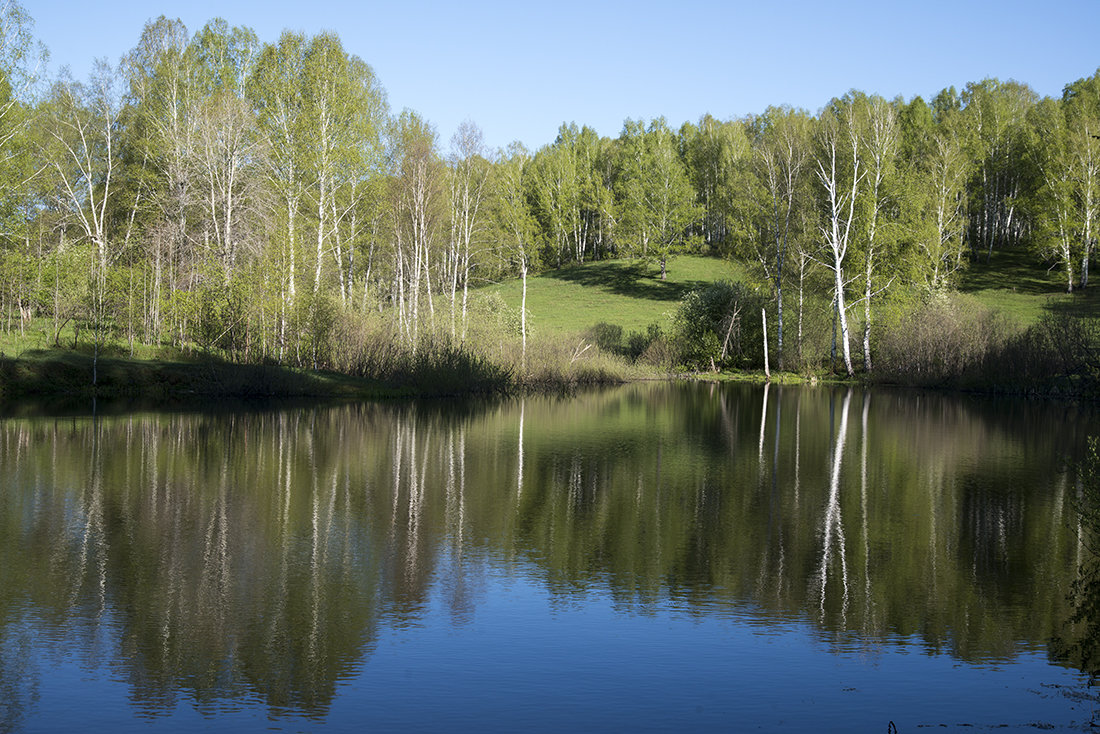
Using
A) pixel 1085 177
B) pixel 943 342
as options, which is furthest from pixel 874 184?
pixel 1085 177

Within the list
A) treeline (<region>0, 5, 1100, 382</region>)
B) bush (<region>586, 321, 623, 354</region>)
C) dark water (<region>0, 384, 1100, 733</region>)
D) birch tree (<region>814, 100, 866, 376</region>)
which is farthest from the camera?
bush (<region>586, 321, 623, 354</region>)

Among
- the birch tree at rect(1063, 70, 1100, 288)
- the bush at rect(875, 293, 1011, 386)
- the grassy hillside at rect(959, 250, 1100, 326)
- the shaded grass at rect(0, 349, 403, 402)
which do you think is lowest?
the shaded grass at rect(0, 349, 403, 402)

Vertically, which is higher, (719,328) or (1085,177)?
(1085,177)

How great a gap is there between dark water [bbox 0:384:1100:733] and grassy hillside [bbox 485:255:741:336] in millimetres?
36937

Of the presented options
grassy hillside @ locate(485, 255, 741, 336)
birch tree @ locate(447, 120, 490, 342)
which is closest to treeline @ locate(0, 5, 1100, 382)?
birch tree @ locate(447, 120, 490, 342)

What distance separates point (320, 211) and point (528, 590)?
1183 inches

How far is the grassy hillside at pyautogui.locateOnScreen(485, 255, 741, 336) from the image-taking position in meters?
59.7

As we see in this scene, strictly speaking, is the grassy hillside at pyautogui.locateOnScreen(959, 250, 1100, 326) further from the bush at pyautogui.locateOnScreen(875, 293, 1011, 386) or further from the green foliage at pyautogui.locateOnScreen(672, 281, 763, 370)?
the green foliage at pyautogui.locateOnScreen(672, 281, 763, 370)

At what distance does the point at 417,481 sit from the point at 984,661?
10.0 metres

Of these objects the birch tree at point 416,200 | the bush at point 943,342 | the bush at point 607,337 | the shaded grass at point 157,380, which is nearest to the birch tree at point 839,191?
the bush at point 943,342

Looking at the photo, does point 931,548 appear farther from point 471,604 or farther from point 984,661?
point 471,604

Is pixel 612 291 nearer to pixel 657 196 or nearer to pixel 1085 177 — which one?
pixel 657 196

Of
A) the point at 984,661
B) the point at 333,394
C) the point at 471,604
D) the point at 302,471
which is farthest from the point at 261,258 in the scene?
the point at 984,661

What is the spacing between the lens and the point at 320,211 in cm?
3700
